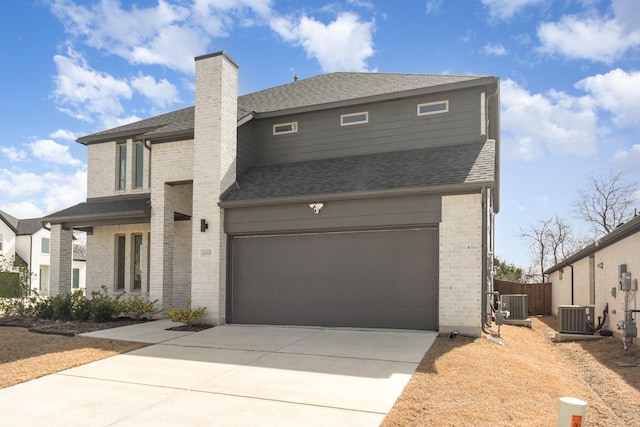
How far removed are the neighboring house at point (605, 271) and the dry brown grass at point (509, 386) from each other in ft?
6.71

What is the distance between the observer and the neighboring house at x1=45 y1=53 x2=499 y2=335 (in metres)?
10.5

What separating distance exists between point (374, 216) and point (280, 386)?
535cm

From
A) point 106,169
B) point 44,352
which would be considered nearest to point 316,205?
point 44,352

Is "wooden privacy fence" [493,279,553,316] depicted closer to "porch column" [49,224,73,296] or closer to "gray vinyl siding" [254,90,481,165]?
"gray vinyl siding" [254,90,481,165]

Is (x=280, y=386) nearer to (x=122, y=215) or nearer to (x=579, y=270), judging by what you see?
(x=122, y=215)

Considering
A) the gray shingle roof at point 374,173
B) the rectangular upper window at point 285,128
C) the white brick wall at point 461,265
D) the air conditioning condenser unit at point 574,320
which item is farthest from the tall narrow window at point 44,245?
the air conditioning condenser unit at point 574,320

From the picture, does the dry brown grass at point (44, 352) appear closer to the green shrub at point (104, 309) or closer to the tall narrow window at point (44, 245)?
the green shrub at point (104, 309)

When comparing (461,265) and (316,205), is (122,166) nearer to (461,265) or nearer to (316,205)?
(316,205)

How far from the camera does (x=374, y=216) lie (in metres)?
11.0

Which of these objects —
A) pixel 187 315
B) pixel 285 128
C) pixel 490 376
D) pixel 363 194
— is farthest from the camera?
pixel 285 128

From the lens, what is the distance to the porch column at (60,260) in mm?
15477

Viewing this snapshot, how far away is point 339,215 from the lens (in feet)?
37.3

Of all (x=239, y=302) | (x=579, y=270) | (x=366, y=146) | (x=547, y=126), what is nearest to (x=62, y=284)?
(x=239, y=302)

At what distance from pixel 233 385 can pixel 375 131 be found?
8.77 m
